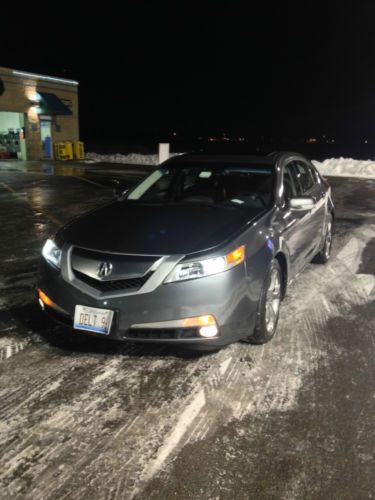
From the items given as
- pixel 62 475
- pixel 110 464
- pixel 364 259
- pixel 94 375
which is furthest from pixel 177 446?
pixel 364 259

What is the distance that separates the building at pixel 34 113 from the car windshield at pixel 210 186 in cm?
2287

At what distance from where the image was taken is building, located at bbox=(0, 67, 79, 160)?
25156mm

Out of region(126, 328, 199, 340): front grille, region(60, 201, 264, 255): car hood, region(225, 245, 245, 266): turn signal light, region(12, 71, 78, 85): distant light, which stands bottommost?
region(126, 328, 199, 340): front grille

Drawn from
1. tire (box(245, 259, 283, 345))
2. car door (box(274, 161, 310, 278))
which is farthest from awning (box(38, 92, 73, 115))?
tire (box(245, 259, 283, 345))

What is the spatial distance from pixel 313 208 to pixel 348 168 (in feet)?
50.1

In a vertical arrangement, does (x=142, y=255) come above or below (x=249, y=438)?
above

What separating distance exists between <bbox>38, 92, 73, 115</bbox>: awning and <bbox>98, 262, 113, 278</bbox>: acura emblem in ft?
84.0

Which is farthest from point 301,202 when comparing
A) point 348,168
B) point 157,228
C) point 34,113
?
point 34,113

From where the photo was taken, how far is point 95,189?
14250 mm

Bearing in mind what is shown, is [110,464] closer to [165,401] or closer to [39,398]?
[165,401]

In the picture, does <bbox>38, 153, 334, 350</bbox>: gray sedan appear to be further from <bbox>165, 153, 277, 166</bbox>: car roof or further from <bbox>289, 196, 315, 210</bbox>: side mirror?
<bbox>165, 153, 277, 166</bbox>: car roof

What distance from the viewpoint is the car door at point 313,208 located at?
5059 mm

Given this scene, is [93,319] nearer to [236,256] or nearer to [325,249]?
[236,256]

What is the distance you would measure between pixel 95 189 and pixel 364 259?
949 cm
